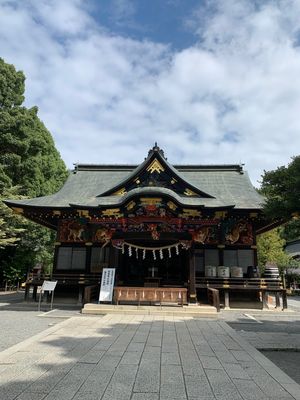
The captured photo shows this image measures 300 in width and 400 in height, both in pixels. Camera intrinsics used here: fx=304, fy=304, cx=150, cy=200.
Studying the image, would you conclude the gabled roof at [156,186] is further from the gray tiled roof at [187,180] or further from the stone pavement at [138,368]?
the stone pavement at [138,368]

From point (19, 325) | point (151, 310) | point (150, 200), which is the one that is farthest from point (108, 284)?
point (19, 325)

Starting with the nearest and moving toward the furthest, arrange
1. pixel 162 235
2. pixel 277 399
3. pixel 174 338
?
pixel 277 399 < pixel 174 338 < pixel 162 235

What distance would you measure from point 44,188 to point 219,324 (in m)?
21.9

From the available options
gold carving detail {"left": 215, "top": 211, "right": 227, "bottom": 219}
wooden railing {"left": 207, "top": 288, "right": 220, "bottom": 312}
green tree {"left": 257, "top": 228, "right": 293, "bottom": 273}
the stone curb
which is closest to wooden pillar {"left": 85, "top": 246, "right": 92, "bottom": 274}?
wooden railing {"left": 207, "top": 288, "right": 220, "bottom": 312}

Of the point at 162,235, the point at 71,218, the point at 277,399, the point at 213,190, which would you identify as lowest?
the point at 277,399

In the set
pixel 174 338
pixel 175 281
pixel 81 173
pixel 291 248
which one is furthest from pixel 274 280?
pixel 291 248

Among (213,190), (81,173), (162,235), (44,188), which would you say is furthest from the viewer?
(44,188)

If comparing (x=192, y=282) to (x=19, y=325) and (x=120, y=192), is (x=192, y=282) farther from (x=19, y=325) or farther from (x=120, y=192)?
(x=19, y=325)

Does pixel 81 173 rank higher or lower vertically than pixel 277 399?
higher

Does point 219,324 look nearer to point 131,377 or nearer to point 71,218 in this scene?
point 131,377

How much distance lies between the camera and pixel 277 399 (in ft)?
14.1

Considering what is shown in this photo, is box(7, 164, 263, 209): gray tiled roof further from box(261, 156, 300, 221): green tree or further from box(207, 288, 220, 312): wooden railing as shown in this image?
box(261, 156, 300, 221): green tree

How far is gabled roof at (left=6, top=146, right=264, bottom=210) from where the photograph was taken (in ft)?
49.1

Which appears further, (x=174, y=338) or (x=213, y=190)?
(x=213, y=190)
